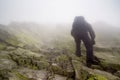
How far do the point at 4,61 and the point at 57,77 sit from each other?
4974 millimetres

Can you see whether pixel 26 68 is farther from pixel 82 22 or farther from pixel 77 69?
pixel 82 22

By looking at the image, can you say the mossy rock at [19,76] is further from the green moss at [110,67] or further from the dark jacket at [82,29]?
the green moss at [110,67]

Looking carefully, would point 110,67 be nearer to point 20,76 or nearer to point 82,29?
point 82,29

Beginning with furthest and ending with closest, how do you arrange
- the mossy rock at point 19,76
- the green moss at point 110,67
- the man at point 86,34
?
1. the man at point 86,34
2. the green moss at point 110,67
3. the mossy rock at point 19,76

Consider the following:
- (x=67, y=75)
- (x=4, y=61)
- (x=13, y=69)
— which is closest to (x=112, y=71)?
(x=67, y=75)

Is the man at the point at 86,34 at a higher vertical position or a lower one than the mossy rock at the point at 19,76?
higher

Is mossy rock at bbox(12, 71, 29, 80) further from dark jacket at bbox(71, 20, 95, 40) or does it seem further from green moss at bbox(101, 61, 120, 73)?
green moss at bbox(101, 61, 120, 73)

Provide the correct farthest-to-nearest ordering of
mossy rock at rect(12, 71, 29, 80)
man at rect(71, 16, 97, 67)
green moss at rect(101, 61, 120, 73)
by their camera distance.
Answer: man at rect(71, 16, 97, 67) → green moss at rect(101, 61, 120, 73) → mossy rock at rect(12, 71, 29, 80)

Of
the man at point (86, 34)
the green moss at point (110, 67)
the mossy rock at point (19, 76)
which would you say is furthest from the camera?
the man at point (86, 34)

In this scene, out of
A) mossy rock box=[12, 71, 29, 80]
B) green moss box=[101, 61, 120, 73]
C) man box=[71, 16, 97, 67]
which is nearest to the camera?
mossy rock box=[12, 71, 29, 80]

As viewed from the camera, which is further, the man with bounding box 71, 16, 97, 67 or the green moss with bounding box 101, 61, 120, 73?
the man with bounding box 71, 16, 97, 67

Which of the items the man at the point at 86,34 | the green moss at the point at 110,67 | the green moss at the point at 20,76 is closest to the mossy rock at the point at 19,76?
the green moss at the point at 20,76

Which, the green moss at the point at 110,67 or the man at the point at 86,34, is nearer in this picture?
the green moss at the point at 110,67

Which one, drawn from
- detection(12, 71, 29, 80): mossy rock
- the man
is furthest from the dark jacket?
detection(12, 71, 29, 80): mossy rock
